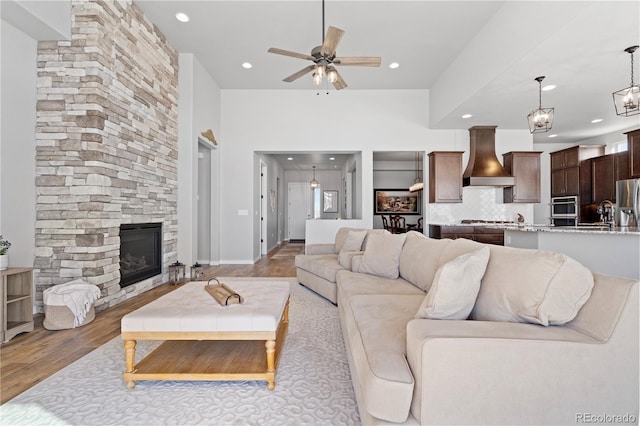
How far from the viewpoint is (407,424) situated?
112 cm

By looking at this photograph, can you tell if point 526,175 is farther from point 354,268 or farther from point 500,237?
point 354,268

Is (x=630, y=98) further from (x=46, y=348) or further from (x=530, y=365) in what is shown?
(x=46, y=348)

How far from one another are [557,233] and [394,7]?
10.9 feet

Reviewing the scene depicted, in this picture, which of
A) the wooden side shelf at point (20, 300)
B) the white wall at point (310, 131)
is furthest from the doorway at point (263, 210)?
the wooden side shelf at point (20, 300)

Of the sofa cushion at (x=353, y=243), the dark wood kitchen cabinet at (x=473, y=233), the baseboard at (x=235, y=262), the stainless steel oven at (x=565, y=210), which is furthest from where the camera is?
the stainless steel oven at (x=565, y=210)

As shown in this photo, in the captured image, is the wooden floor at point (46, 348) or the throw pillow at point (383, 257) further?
the throw pillow at point (383, 257)

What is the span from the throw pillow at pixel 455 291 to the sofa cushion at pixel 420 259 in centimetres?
76

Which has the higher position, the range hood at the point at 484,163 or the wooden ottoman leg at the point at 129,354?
the range hood at the point at 484,163

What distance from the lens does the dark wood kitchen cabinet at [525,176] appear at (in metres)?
5.97

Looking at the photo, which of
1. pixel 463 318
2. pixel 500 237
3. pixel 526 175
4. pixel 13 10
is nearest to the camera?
pixel 463 318

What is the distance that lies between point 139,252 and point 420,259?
3.53 metres

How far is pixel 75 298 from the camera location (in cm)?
273

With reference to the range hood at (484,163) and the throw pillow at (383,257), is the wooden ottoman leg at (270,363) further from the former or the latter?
the range hood at (484,163)

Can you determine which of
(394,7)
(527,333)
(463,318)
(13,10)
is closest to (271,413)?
(463,318)
